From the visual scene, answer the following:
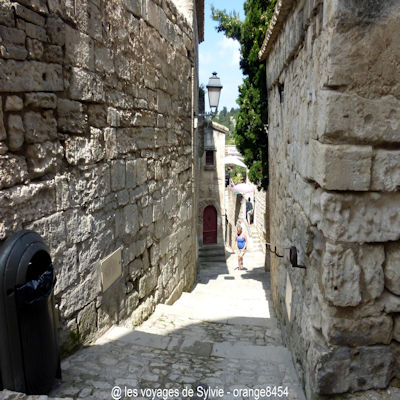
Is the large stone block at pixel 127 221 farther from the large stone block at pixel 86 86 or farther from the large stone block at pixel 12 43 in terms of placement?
the large stone block at pixel 12 43

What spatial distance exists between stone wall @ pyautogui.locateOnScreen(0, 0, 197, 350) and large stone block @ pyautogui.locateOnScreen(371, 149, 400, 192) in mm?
1875

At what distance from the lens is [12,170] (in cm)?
203

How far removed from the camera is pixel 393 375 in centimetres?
205

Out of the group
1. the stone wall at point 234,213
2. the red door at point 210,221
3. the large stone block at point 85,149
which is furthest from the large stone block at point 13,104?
the stone wall at point 234,213

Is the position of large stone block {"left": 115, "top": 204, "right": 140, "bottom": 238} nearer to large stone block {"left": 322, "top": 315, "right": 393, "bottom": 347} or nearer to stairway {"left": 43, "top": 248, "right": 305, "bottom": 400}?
stairway {"left": 43, "top": 248, "right": 305, "bottom": 400}

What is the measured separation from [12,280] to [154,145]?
258 cm

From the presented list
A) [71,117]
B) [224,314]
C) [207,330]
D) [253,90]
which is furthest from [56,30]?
[253,90]

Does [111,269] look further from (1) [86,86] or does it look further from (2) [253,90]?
(2) [253,90]

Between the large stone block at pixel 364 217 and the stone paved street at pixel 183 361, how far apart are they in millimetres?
886

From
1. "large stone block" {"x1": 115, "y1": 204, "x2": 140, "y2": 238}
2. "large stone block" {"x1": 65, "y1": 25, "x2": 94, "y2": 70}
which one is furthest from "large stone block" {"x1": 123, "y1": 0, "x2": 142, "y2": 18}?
"large stone block" {"x1": 115, "y1": 204, "x2": 140, "y2": 238}

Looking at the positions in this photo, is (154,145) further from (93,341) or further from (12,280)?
(12,280)

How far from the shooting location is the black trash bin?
1.82m

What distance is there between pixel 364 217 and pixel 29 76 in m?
1.98

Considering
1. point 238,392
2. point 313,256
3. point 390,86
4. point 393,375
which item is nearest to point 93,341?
point 238,392
